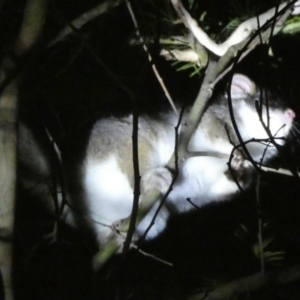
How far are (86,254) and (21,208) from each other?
0.33m

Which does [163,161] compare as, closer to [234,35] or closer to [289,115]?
[289,115]

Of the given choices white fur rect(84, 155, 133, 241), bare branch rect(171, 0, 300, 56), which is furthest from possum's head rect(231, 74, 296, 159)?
bare branch rect(171, 0, 300, 56)

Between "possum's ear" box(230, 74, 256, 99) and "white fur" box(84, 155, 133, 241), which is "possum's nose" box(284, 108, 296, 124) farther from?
"white fur" box(84, 155, 133, 241)

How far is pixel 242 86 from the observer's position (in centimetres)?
246

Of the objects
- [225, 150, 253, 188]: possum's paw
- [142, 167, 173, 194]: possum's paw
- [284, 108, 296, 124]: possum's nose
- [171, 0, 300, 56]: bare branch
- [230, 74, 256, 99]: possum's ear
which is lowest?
[225, 150, 253, 188]: possum's paw

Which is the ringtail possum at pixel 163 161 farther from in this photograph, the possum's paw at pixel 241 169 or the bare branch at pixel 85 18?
the bare branch at pixel 85 18

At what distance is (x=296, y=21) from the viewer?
1628 mm

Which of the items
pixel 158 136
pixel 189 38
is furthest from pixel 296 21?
pixel 158 136

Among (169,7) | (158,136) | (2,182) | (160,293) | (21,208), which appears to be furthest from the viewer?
(158,136)

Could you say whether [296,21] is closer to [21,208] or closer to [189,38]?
[189,38]

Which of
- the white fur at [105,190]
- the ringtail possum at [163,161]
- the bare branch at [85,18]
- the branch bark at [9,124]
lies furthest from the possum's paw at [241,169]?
the branch bark at [9,124]

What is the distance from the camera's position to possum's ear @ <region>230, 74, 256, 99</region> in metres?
2.43

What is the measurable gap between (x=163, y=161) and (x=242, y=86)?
533 millimetres

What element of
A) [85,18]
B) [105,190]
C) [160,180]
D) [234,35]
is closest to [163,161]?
[105,190]
